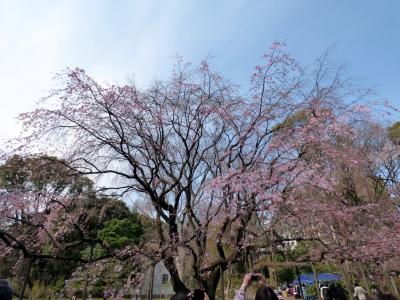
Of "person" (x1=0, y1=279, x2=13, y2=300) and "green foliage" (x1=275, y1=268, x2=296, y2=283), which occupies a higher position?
"green foliage" (x1=275, y1=268, x2=296, y2=283)

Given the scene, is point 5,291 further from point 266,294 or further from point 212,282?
point 212,282

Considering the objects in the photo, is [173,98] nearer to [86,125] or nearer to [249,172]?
[86,125]

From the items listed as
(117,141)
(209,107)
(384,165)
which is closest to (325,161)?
(209,107)

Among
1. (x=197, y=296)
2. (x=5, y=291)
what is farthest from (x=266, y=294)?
(x=5, y=291)

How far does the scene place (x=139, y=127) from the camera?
26.8 ft

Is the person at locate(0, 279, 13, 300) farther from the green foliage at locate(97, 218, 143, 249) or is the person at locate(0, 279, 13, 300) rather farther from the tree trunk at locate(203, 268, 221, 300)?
the green foliage at locate(97, 218, 143, 249)

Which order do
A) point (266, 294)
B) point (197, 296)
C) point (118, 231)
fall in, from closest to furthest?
point (266, 294) < point (197, 296) < point (118, 231)

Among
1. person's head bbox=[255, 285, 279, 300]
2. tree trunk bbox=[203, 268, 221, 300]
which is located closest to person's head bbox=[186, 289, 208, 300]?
person's head bbox=[255, 285, 279, 300]

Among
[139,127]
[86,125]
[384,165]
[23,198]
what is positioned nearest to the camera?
[23,198]

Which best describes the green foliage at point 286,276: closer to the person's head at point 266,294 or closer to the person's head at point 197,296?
the person's head at point 197,296

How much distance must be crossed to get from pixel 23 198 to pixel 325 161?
23.3ft

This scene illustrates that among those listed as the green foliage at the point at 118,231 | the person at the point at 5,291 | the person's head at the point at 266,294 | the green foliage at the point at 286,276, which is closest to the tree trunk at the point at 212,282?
the person's head at the point at 266,294

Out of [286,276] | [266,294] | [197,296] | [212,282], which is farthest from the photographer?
[286,276]

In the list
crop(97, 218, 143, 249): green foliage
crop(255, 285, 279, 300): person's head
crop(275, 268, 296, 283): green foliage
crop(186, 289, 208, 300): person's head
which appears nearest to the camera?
crop(255, 285, 279, 300): person's head
